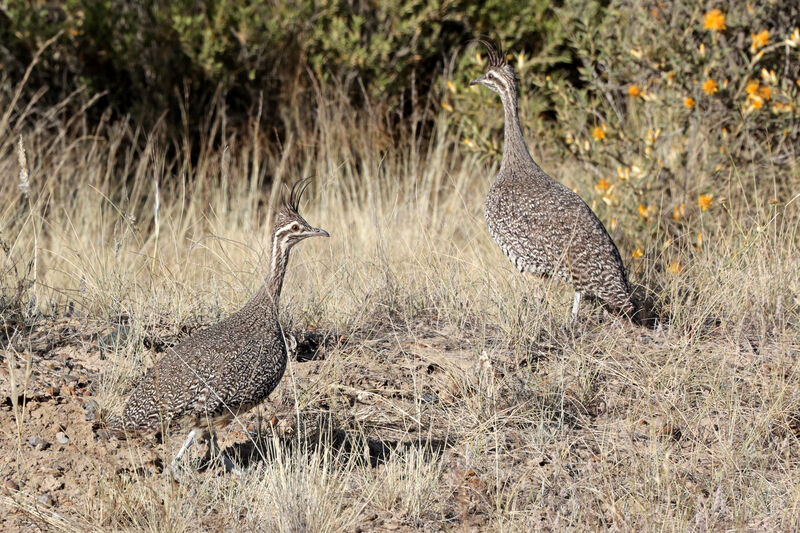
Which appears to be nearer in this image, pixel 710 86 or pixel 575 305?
pixel 575 305

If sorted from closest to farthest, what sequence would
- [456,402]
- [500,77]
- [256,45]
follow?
[456,402], [500,77], [256,45]

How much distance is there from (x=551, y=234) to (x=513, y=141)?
0.99m

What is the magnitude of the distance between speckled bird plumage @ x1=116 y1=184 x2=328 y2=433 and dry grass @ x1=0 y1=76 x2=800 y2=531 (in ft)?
0.68

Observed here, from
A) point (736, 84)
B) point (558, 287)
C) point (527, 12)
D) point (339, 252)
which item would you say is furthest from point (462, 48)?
point (558, 287)

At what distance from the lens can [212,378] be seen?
439cm

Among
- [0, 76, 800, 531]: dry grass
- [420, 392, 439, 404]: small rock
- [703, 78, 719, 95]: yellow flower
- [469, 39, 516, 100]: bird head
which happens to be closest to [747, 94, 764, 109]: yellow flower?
[703, 78, 719, 95]: yellow flower

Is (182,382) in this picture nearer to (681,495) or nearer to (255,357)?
(255,357)

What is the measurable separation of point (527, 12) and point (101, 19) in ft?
15.2

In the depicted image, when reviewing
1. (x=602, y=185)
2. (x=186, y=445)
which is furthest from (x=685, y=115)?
(x=186, y=445)

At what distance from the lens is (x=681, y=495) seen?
14.2 ft

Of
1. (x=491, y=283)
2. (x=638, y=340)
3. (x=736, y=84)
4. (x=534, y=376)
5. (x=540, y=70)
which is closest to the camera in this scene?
(x=534, y=376)

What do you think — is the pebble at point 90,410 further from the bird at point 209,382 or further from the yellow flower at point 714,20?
the yellow flower at point 714,20

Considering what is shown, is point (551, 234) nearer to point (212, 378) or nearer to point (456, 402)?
point (456, 402)

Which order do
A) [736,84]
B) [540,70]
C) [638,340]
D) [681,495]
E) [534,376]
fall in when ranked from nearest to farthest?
[681,495]
[534,376]
[638,340]
[736,84]
[540,70]
